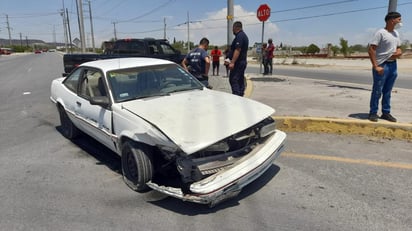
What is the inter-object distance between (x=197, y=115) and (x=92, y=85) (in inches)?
78.2

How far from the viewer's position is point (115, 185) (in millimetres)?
3561

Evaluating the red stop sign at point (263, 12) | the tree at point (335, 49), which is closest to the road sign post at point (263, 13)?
the red stop sign at point (263, 12)

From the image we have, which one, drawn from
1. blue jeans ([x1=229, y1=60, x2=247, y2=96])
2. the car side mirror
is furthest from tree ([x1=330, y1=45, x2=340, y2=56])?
the car side mirror

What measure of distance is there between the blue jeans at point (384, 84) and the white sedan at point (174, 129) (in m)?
2.63

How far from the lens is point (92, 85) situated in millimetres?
4363

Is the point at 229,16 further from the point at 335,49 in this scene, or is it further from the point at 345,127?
the point at 335,49

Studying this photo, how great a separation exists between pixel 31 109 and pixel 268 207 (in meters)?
7.19

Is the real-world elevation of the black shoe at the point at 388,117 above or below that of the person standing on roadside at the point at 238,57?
below

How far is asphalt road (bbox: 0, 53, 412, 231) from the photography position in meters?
2.78

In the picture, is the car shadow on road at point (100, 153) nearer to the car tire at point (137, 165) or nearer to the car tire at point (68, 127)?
the car tire at point (68, 127)

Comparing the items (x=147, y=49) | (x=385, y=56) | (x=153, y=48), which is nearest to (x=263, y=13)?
(x=153, y=48)

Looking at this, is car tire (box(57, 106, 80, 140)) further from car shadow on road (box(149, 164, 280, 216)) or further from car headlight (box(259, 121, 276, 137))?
car headlight (box(259, 121, 276, 137))

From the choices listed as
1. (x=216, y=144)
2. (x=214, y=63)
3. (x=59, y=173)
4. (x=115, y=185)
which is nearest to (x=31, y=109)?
(x=59, y=173)

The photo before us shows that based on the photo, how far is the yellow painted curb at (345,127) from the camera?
4.91 metres
